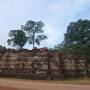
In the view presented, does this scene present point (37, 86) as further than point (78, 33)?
No

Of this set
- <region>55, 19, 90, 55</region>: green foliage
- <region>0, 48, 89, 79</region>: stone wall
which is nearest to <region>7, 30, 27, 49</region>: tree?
<region>55, 19, 90, 55</region>: green foliage

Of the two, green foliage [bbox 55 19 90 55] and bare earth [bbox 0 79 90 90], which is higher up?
green foliage [bbox 55 19 90 55]

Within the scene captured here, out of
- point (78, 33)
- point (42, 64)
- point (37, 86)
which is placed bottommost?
point (37, 86)

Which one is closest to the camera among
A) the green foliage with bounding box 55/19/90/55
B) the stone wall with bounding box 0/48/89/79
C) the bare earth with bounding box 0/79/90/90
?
the bare earth with bounding box 0/79/90/90

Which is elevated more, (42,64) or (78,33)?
(78,33)

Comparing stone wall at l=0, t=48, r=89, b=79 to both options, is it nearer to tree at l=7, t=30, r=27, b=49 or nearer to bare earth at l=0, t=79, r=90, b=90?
bare earth at l=0, t=79, r=90, b=90

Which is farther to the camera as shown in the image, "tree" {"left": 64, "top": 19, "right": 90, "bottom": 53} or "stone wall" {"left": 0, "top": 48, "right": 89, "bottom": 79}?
"tree" {"left": 64, "top": 19, "right": 90, "bottom": 53}

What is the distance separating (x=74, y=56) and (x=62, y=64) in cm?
152

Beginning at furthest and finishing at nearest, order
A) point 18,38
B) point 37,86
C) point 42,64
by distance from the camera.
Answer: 1. point 18,38
2. point 42,64
3. point 37,86

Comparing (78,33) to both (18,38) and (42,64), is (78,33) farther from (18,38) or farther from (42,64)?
(42,64)

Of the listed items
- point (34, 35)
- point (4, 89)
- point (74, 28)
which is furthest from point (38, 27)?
point (4, 89)

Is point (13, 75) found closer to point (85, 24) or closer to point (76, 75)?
point (76, 75)

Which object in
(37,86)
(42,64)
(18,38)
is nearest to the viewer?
(37,86)

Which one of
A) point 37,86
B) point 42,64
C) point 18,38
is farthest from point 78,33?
point 37,86
